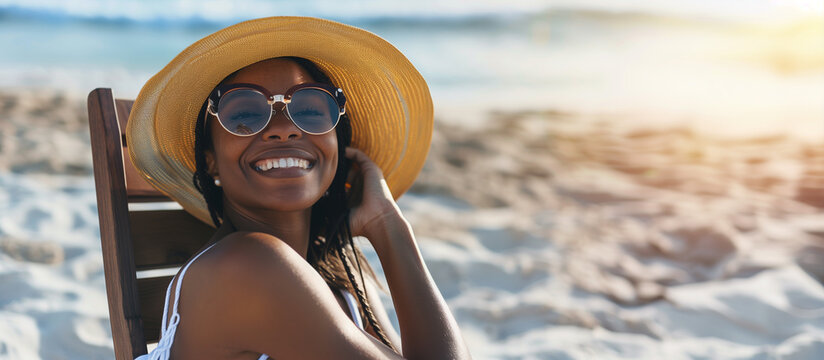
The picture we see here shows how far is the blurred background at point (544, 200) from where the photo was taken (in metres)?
3.21

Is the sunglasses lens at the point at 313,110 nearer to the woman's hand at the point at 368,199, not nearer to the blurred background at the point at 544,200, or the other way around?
the woman's hand at the point at 368,199

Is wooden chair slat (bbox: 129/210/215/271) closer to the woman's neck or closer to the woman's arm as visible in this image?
the woman's neck

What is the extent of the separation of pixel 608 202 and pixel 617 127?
413cm

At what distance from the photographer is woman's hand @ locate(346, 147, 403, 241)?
1809 mm

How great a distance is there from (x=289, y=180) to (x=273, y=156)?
0.21 ft

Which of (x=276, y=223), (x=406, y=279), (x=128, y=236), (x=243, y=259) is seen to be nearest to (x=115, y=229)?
(x=128, y=236)

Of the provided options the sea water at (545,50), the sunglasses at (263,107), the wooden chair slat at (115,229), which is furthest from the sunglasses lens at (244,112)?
the sea water at (545,50)

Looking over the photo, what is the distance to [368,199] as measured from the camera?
186 cm

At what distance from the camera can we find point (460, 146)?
268 inches

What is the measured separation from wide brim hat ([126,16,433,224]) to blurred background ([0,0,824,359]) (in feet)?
4.05

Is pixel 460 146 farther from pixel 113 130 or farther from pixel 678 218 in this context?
pixel 113 130

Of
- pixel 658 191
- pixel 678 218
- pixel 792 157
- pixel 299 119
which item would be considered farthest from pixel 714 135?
pixel 299 119

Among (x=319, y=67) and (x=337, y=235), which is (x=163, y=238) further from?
(x=319, y=67)

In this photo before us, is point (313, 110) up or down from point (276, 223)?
up
